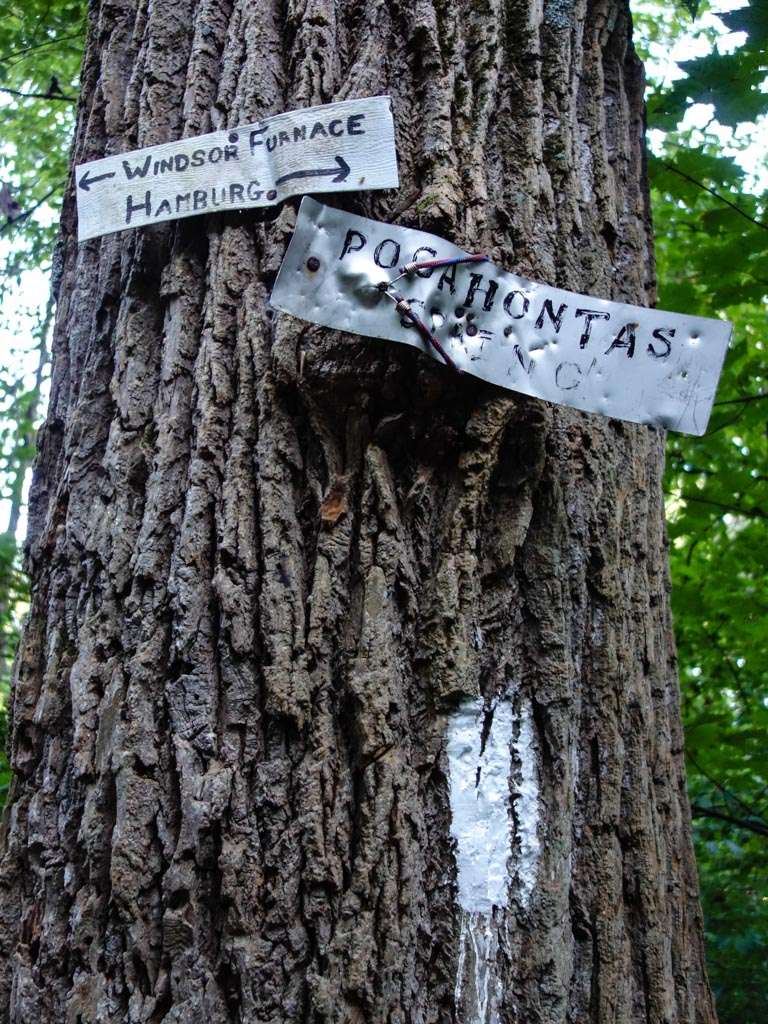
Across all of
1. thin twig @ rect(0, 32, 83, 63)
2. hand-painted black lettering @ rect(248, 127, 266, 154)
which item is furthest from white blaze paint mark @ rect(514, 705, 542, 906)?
thin twig @ rect(0, 32, 83, 63)

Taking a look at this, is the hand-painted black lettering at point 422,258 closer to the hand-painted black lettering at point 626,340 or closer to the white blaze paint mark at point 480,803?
the hand-painted black lettering at point 626,340

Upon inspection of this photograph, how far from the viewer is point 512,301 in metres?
1.36

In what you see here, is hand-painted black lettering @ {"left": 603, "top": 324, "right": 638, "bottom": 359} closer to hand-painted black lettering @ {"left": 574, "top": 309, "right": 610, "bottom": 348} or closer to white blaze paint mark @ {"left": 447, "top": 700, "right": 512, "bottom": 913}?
hand-painted black lettering @ {"left": 574, "top": 309, "right": 610, "bottom": 348}

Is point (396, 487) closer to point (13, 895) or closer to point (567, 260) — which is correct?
point (567, 260)

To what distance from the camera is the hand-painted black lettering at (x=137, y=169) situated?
1.51 metres

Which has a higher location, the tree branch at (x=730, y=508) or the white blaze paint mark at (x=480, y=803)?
the tree branch at (x=730, y=508)

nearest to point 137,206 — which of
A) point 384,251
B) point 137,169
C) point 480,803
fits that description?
point 137,169

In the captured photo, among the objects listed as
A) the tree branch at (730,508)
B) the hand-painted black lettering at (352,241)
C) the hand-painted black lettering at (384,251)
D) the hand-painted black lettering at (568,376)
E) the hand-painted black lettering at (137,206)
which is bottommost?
the hand-painted black lettering at (568,376)

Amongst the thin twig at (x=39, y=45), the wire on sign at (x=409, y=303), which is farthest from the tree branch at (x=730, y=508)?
the thin twig at (x=39, y=45)

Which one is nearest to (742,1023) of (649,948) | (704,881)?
(704,881)

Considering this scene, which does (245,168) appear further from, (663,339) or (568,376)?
(663,339)

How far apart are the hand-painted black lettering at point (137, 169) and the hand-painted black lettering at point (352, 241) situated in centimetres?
42

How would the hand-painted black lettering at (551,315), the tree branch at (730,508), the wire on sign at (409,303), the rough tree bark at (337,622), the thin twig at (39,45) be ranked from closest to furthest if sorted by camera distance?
the rough tree bark at (337,622) < the wire on sign at (409,303) < the hand-painted black lettering at (551,315) < the tree branch at (730,508) < the thin twig at (39,45)

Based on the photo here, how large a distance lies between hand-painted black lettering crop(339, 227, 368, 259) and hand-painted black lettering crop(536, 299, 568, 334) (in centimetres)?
29
